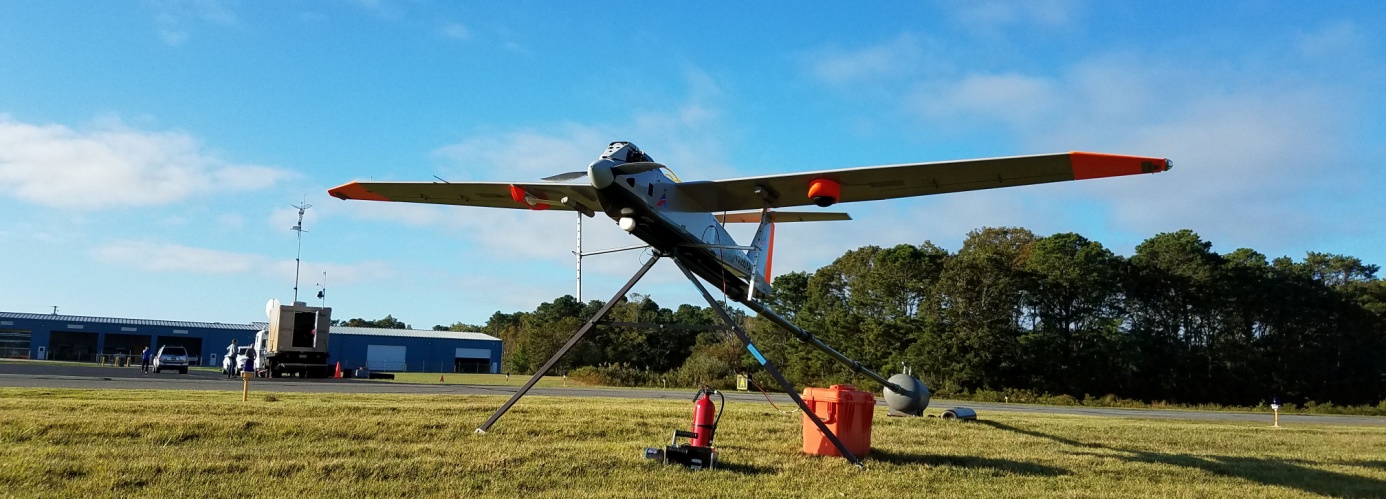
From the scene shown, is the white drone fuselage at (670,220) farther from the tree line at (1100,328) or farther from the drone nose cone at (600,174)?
the tree line at (1100,328)

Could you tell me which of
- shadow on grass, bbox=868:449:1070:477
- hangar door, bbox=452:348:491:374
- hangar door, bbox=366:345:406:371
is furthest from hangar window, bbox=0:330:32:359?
shadow on grass, bbox=868:449:1070:477

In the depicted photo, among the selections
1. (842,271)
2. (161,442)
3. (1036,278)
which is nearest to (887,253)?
(842,271)

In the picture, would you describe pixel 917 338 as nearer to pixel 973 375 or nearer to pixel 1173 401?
pixel 973 375

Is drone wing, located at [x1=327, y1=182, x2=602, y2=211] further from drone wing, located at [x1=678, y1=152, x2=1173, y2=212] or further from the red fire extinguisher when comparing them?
the red fire extinguisher

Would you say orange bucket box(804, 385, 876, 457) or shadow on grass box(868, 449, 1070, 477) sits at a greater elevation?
orange bucket box(804, 385, 876, 457)

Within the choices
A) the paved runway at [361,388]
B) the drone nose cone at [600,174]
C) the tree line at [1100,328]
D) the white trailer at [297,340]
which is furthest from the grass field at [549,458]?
the tree line at [1100,328]

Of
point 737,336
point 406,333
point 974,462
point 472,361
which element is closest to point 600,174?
point 737,336

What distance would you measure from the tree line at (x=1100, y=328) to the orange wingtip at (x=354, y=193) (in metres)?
32.7

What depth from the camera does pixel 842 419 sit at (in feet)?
35.4

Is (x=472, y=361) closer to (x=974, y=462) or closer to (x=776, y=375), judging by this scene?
(x=776, y=375)

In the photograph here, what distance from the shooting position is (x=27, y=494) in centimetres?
678

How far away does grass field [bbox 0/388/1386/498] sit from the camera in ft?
25.5

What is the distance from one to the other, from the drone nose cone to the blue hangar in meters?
66.9

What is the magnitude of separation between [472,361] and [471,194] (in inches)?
2880
